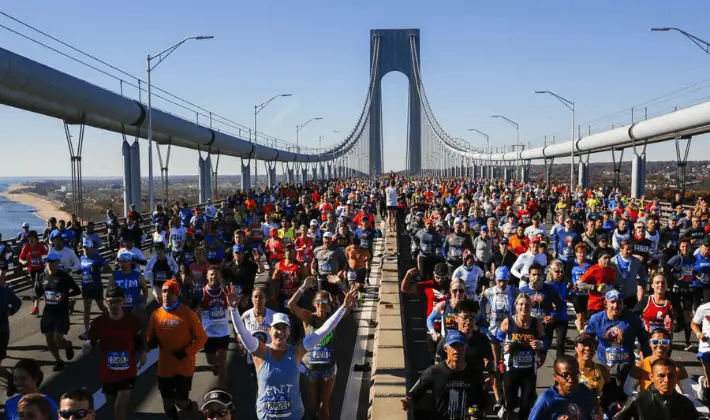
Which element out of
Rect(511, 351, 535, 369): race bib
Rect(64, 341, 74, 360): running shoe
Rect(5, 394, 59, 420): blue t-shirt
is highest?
Rect(5, 394, 59, 420): blue t-shirt

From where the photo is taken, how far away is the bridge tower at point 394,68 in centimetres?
14388

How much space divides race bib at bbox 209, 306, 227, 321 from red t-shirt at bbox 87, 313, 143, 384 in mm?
1472

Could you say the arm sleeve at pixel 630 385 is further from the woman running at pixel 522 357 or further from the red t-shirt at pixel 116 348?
the red t-shirt at pixel 116 348

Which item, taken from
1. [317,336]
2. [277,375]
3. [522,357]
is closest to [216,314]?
[317,336]

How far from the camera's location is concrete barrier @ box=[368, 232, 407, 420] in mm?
6324

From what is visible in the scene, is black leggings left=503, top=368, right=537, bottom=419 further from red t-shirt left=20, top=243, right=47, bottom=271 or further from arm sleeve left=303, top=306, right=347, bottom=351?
red t-shirt left=20, top=243, right=47, bottom=271

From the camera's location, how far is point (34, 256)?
13.3m

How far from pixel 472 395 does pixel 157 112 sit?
2771cm

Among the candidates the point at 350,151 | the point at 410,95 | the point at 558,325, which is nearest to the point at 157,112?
the point at 558,325

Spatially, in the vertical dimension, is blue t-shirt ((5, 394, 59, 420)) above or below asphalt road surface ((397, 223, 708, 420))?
above

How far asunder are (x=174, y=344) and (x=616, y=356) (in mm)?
3957

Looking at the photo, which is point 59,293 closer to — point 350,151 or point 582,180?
point 582,180

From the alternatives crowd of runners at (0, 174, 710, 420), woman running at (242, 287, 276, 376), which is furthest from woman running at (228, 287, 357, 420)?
woman running at (242, 287, 276, 376)

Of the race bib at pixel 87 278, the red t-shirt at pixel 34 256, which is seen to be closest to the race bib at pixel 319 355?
the race bib at pixel 87 278
